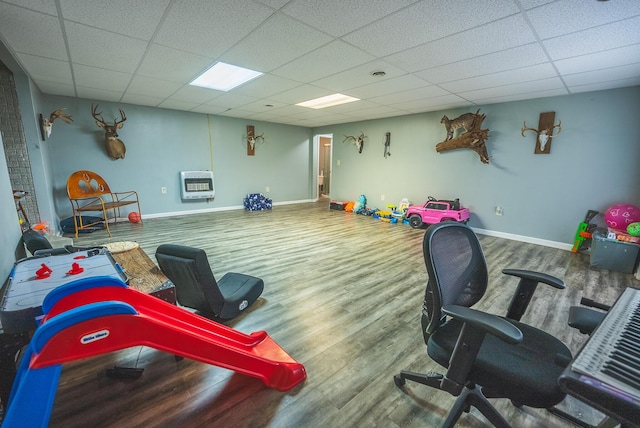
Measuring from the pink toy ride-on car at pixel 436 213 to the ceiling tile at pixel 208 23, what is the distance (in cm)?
422

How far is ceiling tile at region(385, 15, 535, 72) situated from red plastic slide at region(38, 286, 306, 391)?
2.84 meters

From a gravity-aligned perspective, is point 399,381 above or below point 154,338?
below

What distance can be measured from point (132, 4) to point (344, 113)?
4.42 meters

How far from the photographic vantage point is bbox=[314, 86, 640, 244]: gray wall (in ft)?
11.8

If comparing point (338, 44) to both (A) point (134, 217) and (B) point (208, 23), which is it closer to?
(B) point (208, 23)

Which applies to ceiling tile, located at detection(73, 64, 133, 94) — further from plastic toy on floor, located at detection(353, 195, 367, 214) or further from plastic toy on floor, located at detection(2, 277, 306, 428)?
plastic toy on floor, located at detection(353, 195, 367, 214)

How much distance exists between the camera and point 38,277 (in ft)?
4.04

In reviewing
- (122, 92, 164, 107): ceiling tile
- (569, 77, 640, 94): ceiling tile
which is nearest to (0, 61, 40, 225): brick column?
(122, 92, 164, 107): ceiling tile

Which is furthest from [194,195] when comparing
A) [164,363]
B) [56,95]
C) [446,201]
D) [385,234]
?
[446,201]

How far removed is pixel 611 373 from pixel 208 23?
2924 millimetres

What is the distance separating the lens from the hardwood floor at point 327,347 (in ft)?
4.34

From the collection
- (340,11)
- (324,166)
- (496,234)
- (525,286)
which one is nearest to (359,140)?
(496,234)

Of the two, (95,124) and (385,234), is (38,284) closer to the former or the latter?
(385,234)

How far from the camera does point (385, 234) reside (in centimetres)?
484
